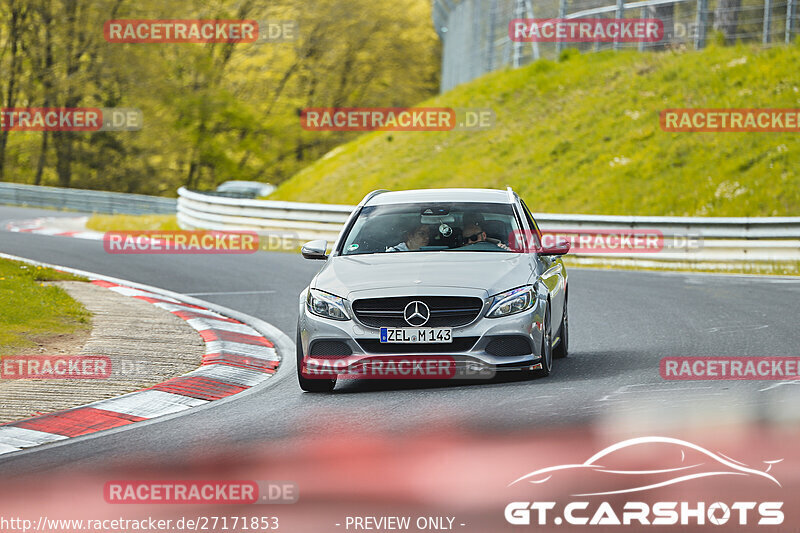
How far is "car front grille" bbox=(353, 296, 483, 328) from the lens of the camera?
850 centimetres

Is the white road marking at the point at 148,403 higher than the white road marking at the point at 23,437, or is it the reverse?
the white road marking at the point at 148,403

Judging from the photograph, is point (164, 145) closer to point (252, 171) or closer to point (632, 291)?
point (252, 171)

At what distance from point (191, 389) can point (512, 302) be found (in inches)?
102

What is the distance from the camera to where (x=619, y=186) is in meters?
26.5

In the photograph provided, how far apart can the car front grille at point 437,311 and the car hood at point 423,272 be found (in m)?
0.09

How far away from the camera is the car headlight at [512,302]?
28.1 feet

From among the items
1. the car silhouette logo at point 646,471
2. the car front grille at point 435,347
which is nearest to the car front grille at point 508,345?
the car front grille at point 435,347

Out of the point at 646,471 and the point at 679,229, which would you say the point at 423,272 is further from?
the point at 679,229

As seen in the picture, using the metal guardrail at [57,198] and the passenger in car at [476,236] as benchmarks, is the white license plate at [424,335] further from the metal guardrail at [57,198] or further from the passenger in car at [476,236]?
the metal guardrail at [57,198]

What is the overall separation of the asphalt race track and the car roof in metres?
1.54

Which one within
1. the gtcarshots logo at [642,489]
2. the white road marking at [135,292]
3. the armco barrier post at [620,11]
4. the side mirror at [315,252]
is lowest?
the gtcarshots logo at [642,489]

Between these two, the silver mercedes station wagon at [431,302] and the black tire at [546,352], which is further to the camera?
the black tire at [546,352]

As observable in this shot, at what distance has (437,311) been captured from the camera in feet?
27.9

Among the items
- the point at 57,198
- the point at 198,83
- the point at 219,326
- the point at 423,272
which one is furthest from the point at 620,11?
the point at 198,83
